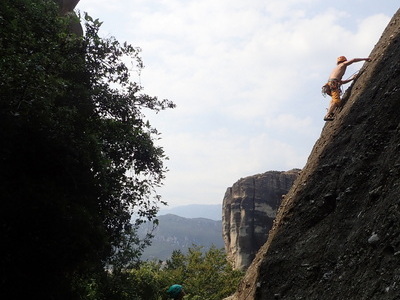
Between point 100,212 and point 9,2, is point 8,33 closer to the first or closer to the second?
point 9,2

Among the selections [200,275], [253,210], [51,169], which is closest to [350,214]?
[51,169]

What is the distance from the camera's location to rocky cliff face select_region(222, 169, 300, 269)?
55.8m

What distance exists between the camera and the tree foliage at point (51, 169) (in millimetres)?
6211

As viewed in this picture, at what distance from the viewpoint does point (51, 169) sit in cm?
743

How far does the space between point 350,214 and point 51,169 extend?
23.3ft

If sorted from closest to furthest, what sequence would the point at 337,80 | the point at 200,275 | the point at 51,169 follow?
the point at 51,169 → the point at 337,80 → the point at 200,275

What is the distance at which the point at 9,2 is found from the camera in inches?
358

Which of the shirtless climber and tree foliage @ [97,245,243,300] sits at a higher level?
the shirtless climber

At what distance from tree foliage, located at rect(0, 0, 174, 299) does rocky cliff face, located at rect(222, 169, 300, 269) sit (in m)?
47.0

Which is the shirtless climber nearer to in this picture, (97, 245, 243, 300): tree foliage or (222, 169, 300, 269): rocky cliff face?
(97, 245, 243, 300): tree foliage

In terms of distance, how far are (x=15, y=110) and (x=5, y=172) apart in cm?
140

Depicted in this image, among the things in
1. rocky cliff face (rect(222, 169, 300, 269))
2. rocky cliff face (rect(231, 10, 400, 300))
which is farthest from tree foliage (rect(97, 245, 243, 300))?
rocky cliff face (rect(222, 169, 300, 269))

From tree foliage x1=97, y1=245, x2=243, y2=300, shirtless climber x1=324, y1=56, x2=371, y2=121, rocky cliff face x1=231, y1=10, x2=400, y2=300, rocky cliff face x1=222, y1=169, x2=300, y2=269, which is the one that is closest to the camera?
rocky cliff face x1=231, y1=10, x2=400, y2=300

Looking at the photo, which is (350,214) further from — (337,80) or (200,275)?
(200,275)
